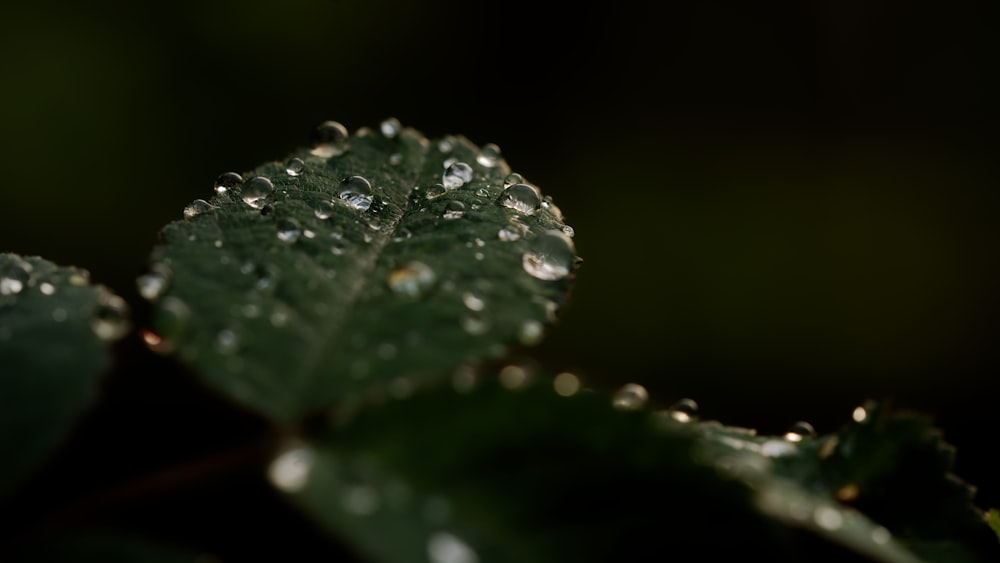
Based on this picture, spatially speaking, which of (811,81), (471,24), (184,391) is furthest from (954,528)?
(811,81)

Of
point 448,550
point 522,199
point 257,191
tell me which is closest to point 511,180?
point 522,199

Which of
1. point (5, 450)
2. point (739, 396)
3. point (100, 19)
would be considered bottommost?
point (5, 450)

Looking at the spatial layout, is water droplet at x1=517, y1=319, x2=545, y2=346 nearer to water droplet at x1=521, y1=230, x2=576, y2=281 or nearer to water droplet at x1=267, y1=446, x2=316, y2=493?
water droplet at x1=521, y1=230, x2=576, y2=281

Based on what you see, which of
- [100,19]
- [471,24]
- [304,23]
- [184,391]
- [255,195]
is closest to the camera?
[184,391]

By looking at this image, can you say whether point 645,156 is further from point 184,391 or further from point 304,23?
point 184,391

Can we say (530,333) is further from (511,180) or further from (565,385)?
(511,180)

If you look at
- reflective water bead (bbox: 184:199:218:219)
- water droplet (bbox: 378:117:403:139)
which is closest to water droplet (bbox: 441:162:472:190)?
water droplet (bbox: 378:117:403:139)
